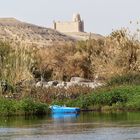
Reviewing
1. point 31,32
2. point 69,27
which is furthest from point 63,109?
point 69,27

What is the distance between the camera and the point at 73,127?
32.4 meters

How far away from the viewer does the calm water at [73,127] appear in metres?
27.7

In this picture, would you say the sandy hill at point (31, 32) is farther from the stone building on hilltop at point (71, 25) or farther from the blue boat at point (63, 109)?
the blue boat at point (63, 109)

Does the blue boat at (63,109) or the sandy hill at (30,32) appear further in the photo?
the sandy hill at (30,32)

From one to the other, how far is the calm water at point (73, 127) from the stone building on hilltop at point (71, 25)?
5430 inches

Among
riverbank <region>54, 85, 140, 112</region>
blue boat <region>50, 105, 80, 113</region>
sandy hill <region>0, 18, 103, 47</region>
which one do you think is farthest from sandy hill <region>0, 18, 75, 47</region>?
blue boat <region>50, 105, 80, 113</region>

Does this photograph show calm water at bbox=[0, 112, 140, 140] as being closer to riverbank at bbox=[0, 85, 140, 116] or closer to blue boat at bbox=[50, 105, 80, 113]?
blue boat at bbox=[50, 105, 80, 113]

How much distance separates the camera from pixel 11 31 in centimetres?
14150

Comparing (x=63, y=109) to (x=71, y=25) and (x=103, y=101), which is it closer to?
(x=103, y=101)

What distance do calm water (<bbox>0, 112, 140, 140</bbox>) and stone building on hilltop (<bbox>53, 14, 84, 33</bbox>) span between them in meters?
138

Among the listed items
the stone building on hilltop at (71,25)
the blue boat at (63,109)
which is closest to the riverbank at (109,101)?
the blue boat at (63,109)

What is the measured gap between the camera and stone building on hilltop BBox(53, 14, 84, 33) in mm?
179000

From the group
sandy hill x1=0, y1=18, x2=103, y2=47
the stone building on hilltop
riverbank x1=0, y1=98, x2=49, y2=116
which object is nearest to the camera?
riverbank x1=0, y1=98, x2=49, y2=116

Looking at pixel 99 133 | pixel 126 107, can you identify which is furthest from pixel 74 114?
pixel 99 133
